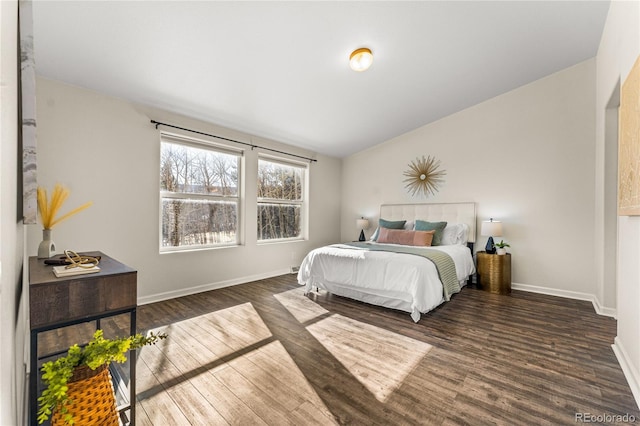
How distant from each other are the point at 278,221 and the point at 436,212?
2768 mm

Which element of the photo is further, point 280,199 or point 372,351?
point 280,199

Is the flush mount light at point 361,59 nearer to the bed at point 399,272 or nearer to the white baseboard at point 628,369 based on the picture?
the bed at point 399,272

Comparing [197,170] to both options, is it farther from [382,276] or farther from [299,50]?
[382,276]

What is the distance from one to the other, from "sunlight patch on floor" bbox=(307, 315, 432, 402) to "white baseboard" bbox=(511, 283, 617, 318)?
2.30 metres

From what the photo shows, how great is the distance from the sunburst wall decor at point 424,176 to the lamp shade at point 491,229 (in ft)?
3.59

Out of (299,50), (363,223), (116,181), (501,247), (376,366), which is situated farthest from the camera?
(363,223)

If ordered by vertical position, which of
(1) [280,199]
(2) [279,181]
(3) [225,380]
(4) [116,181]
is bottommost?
(3) [225,380]

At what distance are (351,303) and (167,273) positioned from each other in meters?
2.36

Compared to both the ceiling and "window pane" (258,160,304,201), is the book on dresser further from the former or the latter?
"window pane" (258,160,304,201)

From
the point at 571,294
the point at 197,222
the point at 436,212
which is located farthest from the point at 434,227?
the point at 197,222

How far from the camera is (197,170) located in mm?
3941

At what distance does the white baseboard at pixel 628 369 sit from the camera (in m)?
1.68

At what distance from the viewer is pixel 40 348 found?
2.25 m

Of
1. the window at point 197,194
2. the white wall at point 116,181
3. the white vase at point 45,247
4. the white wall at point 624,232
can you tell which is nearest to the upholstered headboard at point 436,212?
the white wall at point 624,232
